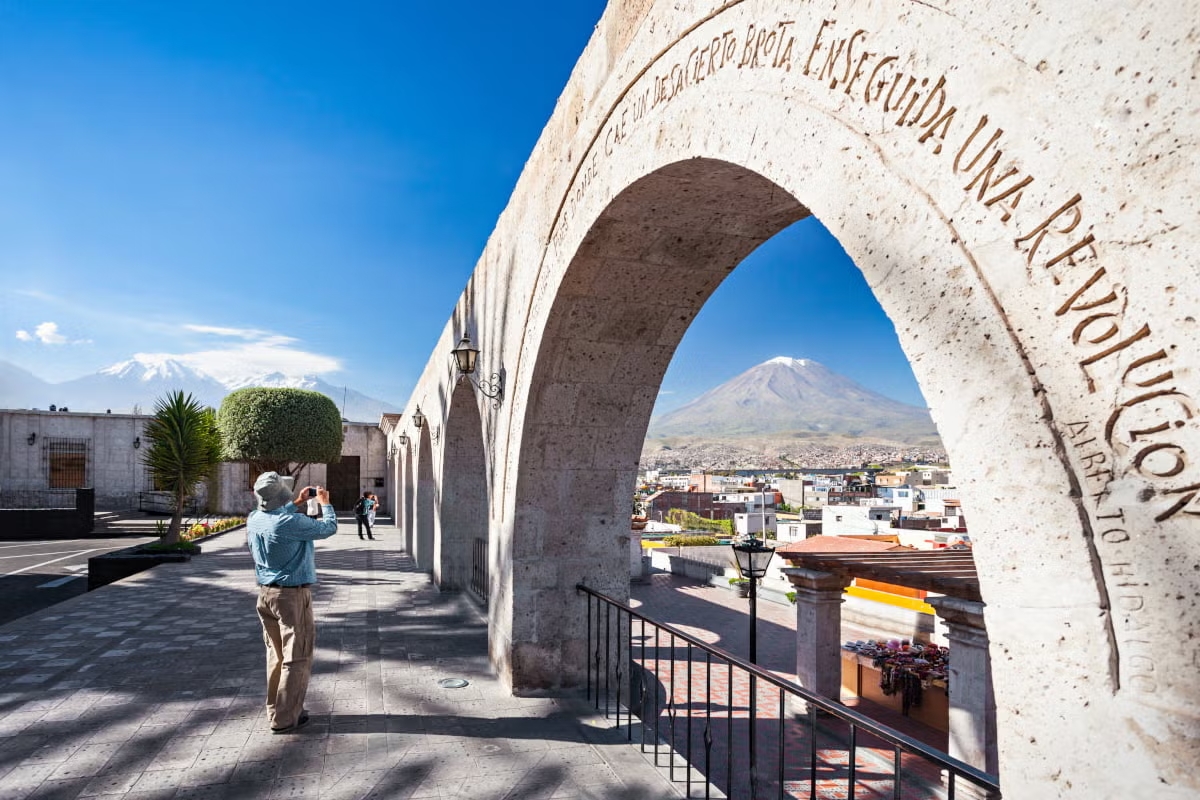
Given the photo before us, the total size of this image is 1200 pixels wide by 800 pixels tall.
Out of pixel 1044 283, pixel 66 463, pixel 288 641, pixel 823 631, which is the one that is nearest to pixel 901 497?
pixel 66 463

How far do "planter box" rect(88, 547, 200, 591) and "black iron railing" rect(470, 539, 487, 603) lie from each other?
5.79 meters

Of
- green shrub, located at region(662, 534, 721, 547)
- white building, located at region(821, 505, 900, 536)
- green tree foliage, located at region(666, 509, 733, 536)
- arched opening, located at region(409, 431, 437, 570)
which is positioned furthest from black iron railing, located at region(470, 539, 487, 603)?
green tree foliage, located at region(666, 509, 733, 536)

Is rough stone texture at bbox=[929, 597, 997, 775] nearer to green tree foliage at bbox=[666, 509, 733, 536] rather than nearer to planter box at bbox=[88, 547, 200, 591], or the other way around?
planter box at bbox=[88, 547, 200, 591]

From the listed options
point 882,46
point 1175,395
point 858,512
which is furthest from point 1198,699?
point 858,512

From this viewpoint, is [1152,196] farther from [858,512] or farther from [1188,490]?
[858,512]

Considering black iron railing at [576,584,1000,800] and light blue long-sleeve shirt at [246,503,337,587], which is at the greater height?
light blue long-sleeve shirt at [246,503,337,587]

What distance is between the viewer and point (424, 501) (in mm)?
11500

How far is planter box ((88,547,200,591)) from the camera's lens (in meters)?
10.6

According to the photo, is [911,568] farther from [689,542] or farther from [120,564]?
[689,542]

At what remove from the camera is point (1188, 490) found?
3.51 ft

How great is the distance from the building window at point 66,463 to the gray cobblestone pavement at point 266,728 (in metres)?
24.0

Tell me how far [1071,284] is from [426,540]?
10921mm

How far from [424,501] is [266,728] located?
761 cm

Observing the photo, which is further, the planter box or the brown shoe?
the planter box
